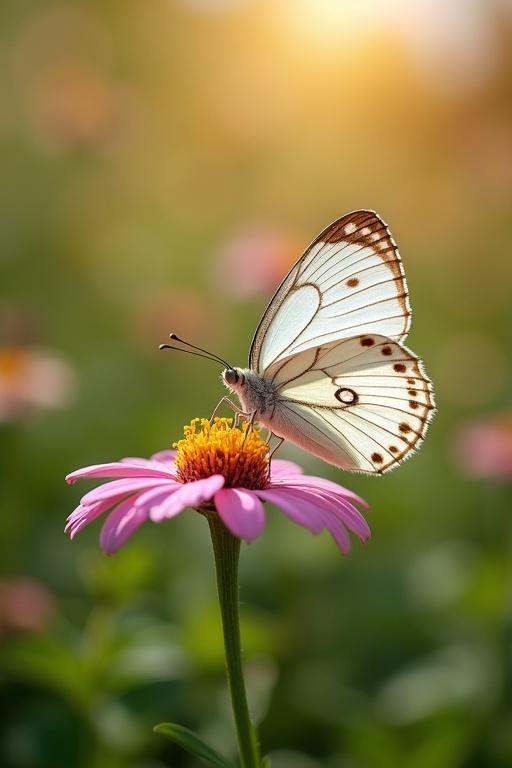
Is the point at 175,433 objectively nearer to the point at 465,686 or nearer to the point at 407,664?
the point at 407,664

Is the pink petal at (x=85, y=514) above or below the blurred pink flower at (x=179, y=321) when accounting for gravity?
below

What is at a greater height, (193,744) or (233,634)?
(233,634)

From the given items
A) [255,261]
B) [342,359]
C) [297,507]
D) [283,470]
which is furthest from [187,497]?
[255,261]

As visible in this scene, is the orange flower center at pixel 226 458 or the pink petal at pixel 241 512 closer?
the pink petal at pixel 241 512

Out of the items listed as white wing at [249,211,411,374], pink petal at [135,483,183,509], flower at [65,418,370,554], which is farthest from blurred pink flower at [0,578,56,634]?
pink petal at [135,483,183,509]

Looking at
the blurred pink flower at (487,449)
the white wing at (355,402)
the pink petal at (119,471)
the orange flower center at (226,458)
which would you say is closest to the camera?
the pink petal at (119,471)

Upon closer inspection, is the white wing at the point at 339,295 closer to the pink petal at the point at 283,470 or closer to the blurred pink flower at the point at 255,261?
the pink petal at the point at 283,470

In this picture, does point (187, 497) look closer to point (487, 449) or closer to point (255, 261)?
point (487, 449)

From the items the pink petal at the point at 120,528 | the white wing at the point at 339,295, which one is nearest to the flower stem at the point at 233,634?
the pink petal at the point at 120,528
